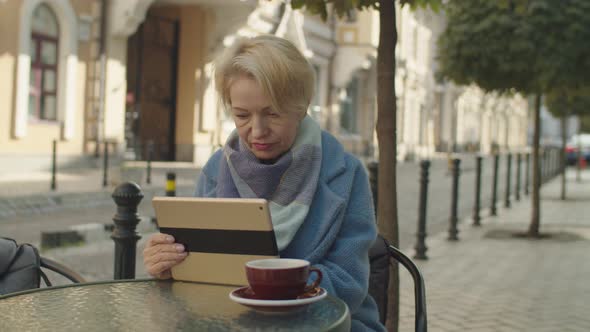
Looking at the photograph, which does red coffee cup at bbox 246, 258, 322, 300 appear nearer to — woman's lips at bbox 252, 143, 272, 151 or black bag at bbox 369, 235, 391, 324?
woman's lips at bbox 252, 143, 272, 151

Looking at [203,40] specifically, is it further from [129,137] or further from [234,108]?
[234,108]

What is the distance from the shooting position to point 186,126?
21188 mm

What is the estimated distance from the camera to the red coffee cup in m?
1.79

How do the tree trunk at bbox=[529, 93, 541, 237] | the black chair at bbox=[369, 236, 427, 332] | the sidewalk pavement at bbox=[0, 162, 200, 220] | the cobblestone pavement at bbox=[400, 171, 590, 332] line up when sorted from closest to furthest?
the black chair at bbox=[369, 236, 427, 332] < the cobblestone pavement at bbox=[400, 171, 590, 332] < the tree trunk at bbox=[529, 93, 541, 237] < the sidewalk pavement at bbox=[0, 162, 200, 220]

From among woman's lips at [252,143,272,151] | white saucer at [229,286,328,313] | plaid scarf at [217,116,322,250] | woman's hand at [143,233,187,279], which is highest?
woman's lips at [252,143,272,151]

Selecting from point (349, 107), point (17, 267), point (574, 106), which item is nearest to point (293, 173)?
point (17, 267)

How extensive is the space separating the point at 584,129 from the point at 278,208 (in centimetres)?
6612

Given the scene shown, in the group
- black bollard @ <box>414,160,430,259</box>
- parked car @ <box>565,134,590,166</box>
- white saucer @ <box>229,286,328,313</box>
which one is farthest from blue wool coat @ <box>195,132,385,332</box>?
parked car @ <box>565,134,590,166</box>

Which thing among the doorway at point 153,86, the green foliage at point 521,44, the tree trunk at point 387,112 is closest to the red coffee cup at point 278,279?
the tree trunk at point 387,112

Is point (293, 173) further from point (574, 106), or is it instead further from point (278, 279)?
point (574, 106)

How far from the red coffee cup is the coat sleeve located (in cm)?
38

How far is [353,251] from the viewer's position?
2.31 meters

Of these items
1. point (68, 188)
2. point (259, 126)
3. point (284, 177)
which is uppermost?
point (259, 126)

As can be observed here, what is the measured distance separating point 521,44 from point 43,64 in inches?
393
